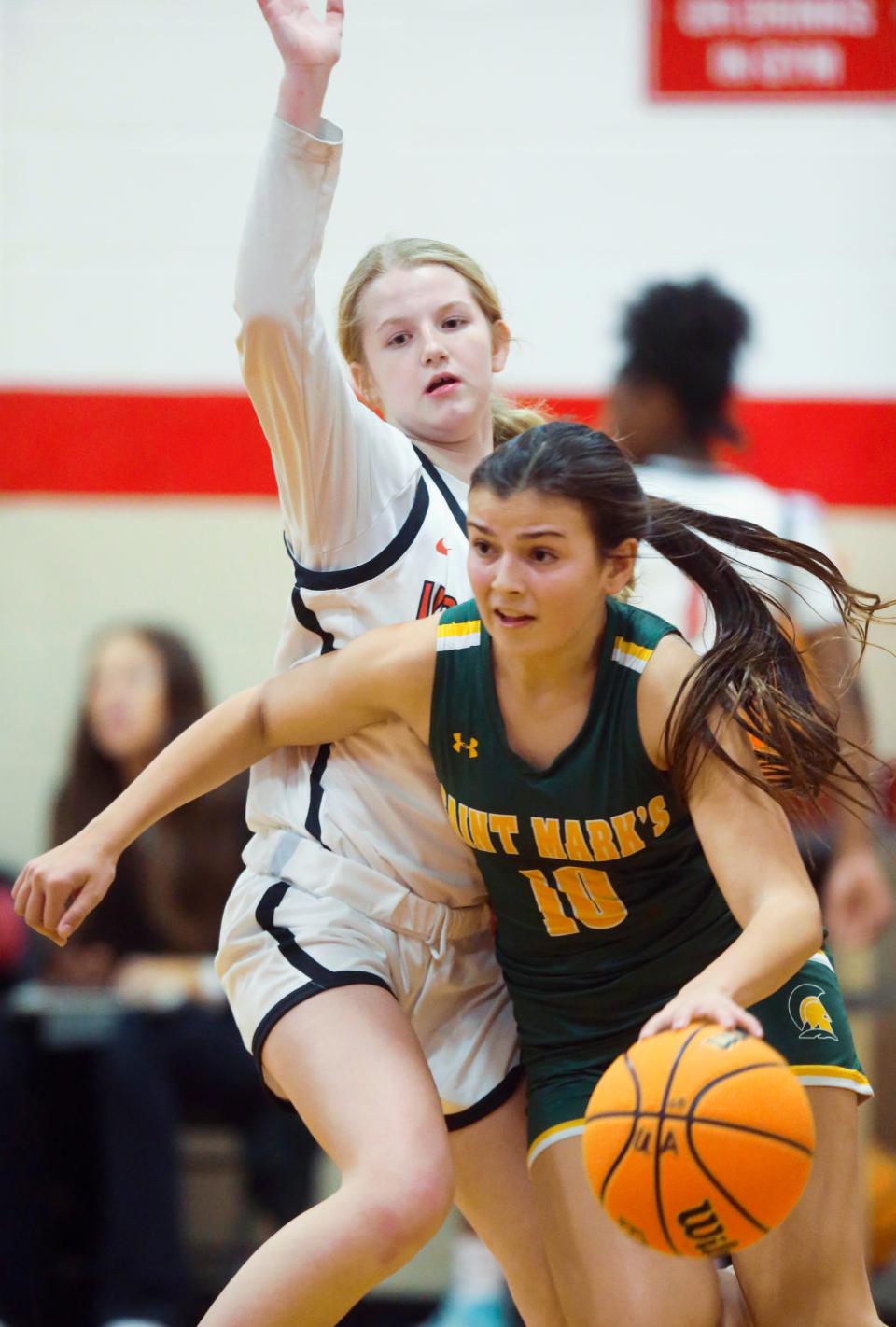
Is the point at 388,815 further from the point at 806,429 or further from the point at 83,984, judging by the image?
the point at 806,429

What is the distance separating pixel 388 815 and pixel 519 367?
3295 mm

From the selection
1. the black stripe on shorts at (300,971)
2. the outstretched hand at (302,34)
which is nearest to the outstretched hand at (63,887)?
the black stripe on shorts at (300,971)

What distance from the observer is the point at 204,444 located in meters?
6.00

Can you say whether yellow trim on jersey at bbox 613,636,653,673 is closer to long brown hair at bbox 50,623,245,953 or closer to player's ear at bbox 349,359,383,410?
player's ear at bbox 349,359,383,410

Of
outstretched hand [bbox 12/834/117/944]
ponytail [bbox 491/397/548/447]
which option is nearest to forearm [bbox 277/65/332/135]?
ponytail [bbox 491/397/548/447]

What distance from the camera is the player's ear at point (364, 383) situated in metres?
3.20

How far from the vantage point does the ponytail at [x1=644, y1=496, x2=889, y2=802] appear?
2.57m

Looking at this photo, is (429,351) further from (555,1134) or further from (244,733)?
(555,1134)

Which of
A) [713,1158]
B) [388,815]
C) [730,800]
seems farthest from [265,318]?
[713,1158]

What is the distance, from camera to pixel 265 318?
106 inches

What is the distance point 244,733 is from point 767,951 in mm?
910

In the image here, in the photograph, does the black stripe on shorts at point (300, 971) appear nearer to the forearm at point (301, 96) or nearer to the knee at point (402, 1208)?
the knee at point (402, 1208)

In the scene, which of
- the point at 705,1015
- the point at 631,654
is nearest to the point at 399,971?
the point at 631,654

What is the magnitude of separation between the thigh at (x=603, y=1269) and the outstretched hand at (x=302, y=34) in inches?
66.6
